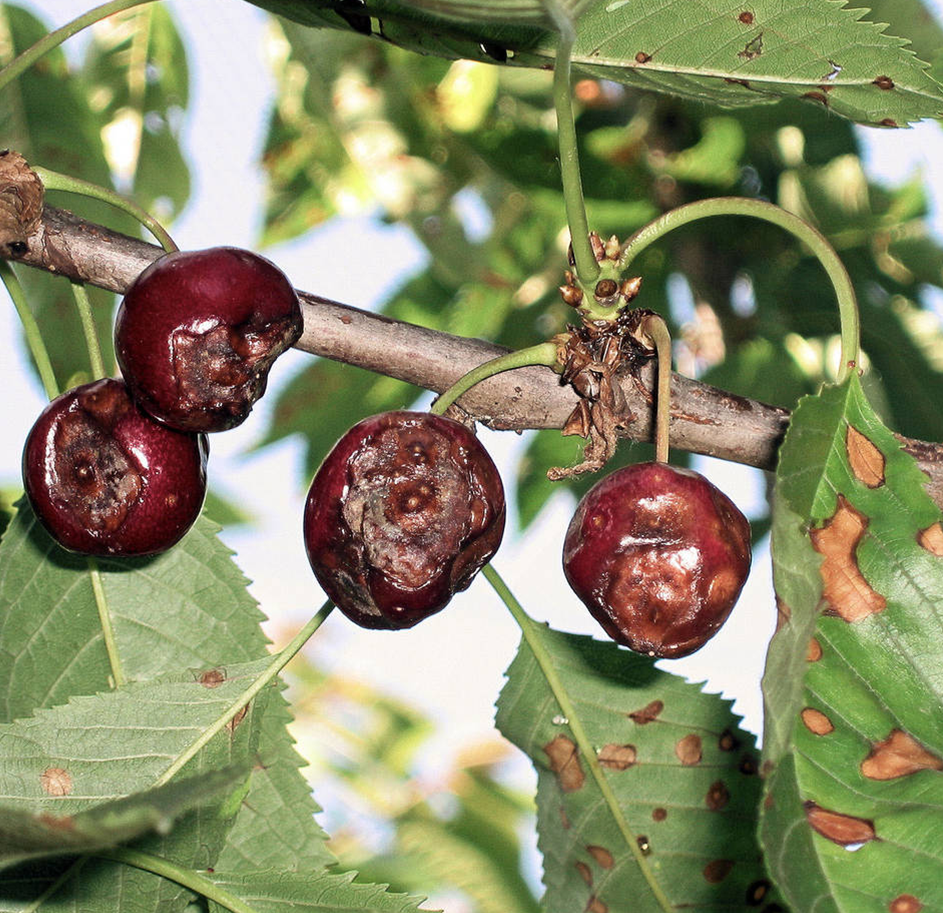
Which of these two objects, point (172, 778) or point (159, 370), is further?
point (172, 778)

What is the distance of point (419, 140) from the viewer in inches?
139

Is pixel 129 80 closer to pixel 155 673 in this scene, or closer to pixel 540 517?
pixel 540 517

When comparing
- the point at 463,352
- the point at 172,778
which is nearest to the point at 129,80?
the point at 463,352

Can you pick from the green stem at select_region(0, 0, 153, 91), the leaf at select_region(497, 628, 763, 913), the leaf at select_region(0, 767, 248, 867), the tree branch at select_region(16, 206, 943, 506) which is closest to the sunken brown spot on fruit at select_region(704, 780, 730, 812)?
the leaf at select_region(497, 628, 763, 913)

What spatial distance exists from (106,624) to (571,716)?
812mm

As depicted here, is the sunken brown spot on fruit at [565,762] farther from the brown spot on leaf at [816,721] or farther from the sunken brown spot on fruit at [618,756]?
the brown spot on leaf at [816,721]

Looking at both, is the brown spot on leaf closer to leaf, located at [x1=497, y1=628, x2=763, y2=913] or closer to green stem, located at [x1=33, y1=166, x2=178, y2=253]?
leaf, located at [x1=497, y1=628, x2=763, y2=913]

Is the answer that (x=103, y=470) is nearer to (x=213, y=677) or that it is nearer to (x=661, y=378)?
(x=213, y=677)

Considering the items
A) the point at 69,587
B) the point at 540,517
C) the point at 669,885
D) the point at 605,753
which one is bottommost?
the point at 540,517

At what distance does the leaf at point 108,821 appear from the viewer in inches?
37.5

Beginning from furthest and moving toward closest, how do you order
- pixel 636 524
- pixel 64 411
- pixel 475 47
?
pixel 475 47, pixel 64 411, pixel 636 524

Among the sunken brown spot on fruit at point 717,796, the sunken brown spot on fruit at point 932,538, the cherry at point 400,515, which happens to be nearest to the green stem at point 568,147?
the cherry at point 400,515

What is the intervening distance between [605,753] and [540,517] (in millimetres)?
1562

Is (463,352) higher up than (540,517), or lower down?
higher up
